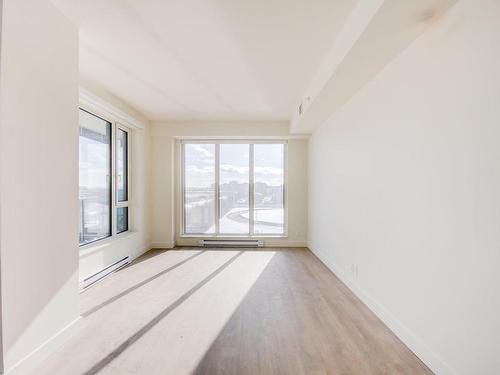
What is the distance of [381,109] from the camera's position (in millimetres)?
2639

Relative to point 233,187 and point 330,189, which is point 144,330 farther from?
point 233,187

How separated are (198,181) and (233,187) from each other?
0.76m

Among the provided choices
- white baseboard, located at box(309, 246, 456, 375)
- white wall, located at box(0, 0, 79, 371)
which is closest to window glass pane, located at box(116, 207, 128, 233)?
white wall, located at box(0, 0, 79, 371)

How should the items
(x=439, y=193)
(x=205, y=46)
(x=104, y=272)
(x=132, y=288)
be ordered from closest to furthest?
(x=439, y=193) → (x=205, y=46) → (x=132, y=288) → (x=104, y=272)

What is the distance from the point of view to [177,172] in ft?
19.0

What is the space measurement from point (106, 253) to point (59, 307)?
5.86 ft

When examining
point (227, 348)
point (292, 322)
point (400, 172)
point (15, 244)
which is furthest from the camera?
point (292, 322)

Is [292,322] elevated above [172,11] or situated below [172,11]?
below

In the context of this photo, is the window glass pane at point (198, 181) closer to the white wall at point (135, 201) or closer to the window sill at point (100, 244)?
the white wall at point (135, 201)

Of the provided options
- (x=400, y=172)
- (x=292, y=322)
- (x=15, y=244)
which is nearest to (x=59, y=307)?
(x=15, y=244)

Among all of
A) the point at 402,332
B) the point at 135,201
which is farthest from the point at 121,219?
the point at 402,332

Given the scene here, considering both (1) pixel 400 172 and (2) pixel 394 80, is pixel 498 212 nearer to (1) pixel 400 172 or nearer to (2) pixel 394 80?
(1) pixel 400 172

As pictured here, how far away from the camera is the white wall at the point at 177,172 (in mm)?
5469

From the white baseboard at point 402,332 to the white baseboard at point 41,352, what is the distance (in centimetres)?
275
